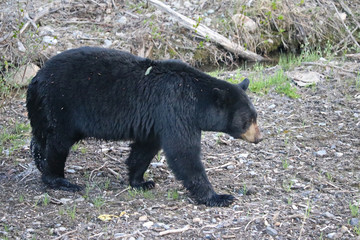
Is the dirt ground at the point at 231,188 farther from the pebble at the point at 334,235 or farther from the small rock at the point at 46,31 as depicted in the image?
the small rock at the point at 46,31

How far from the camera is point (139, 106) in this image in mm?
5270

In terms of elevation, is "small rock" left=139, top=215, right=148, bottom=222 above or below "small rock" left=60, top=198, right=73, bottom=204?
above

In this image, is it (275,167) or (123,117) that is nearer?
(123,117)

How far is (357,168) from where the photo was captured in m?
5.96

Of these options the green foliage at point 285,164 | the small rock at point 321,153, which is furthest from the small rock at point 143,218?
the small rock at point 321,153

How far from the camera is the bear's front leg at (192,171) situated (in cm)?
507

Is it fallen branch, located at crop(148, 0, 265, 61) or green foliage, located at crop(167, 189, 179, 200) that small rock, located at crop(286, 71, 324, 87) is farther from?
green foliage, located at crop(167, 189, 179, 200)

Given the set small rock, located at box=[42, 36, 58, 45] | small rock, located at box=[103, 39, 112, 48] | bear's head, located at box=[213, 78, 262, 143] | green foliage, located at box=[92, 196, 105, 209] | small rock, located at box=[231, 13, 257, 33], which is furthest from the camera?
small rock, located at box=[231, 13, 257, 33]

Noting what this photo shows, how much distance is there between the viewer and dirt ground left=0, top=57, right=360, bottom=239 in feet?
14.9

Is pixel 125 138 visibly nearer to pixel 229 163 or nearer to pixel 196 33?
pixel 229 163

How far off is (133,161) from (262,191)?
4.69 ft

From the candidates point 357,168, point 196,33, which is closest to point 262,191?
point 357,168

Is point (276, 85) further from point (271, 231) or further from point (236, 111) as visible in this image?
point (271, 231)

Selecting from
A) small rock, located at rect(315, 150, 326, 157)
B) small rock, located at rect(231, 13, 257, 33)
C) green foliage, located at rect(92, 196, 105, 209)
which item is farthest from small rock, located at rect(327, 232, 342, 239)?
small rock, located at rect(231, 13, 257, 33)
